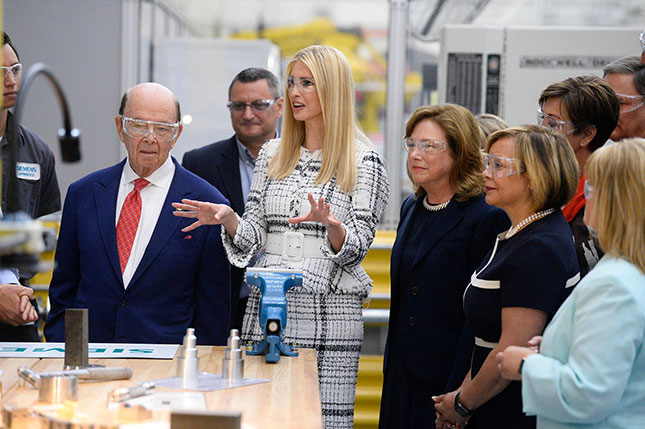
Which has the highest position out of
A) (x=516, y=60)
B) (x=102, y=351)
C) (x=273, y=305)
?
(x=516, y=60)

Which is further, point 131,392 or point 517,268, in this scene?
point 517,268

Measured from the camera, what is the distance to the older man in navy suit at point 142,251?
273 centimetres

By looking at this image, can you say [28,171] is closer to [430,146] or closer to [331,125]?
[331,125]

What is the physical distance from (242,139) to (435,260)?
54.0 inches

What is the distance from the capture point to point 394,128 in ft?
15.8

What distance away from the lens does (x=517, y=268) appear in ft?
7.36

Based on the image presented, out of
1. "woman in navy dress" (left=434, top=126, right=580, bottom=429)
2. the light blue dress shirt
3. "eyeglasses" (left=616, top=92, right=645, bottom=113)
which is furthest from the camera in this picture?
"eyeglasses" (left=616, top=92, right=645, bottom=113)

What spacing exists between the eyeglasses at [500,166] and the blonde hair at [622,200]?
0.48 meters

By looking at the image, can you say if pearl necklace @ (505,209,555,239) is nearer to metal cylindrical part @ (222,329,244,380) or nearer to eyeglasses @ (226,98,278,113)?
metal cylindrical part @ (222,329,244,380)

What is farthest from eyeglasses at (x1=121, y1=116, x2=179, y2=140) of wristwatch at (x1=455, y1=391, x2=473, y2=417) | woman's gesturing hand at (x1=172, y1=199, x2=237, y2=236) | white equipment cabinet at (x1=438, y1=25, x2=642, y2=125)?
white equipment cabinet at (x1=438, y1=25, x2=642, y2=125)

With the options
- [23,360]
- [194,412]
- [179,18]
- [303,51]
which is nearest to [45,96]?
[179,18]

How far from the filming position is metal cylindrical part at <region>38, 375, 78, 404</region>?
1854 mm

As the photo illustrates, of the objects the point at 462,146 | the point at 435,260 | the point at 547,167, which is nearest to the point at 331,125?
the point at 462,146

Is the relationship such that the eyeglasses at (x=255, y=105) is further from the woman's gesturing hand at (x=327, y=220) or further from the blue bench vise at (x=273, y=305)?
the blue bench vise at (x=273, y=305)
